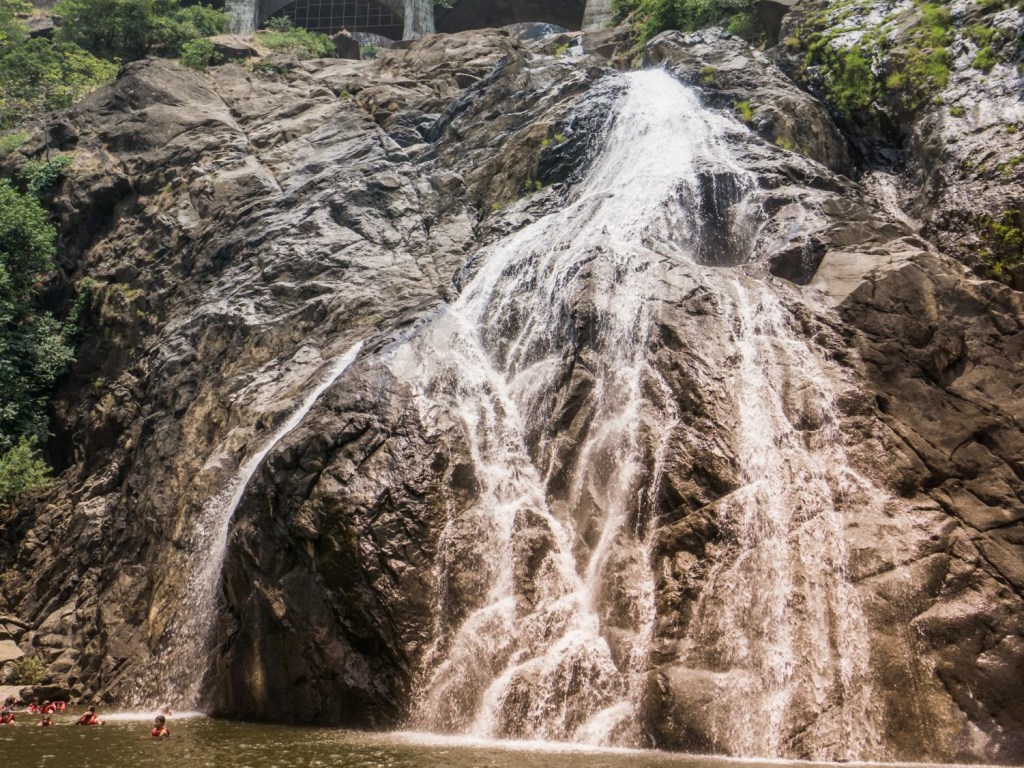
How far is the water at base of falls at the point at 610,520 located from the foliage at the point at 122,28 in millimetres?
27254

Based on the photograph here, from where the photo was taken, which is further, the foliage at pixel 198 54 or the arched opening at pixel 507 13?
the arched opening at pixel 507 13

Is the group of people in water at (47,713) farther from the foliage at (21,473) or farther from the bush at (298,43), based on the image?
the bush at (298,43)

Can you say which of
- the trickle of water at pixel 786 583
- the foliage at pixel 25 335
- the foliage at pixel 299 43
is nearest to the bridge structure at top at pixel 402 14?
the foliage at pixel 299 43

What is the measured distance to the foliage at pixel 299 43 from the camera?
37219 millimetres

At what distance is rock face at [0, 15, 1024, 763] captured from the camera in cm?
1133

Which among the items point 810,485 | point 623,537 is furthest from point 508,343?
point 810,485

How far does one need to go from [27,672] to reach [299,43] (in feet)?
98.1

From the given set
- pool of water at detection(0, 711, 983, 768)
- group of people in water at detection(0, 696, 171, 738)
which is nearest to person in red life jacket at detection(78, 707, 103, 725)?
group of people in water at detection(0, 696, 171, 738)

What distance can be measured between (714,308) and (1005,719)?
7570 millimetres

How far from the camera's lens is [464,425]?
14.6 meters

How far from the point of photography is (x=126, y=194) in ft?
88.6

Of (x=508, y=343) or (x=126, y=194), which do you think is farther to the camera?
(x=126, y=194)

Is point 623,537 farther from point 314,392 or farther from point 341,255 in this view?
point 341,255

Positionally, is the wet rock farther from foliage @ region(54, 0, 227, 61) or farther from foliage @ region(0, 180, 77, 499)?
foliage @ region(54, 0, 227, 61)
